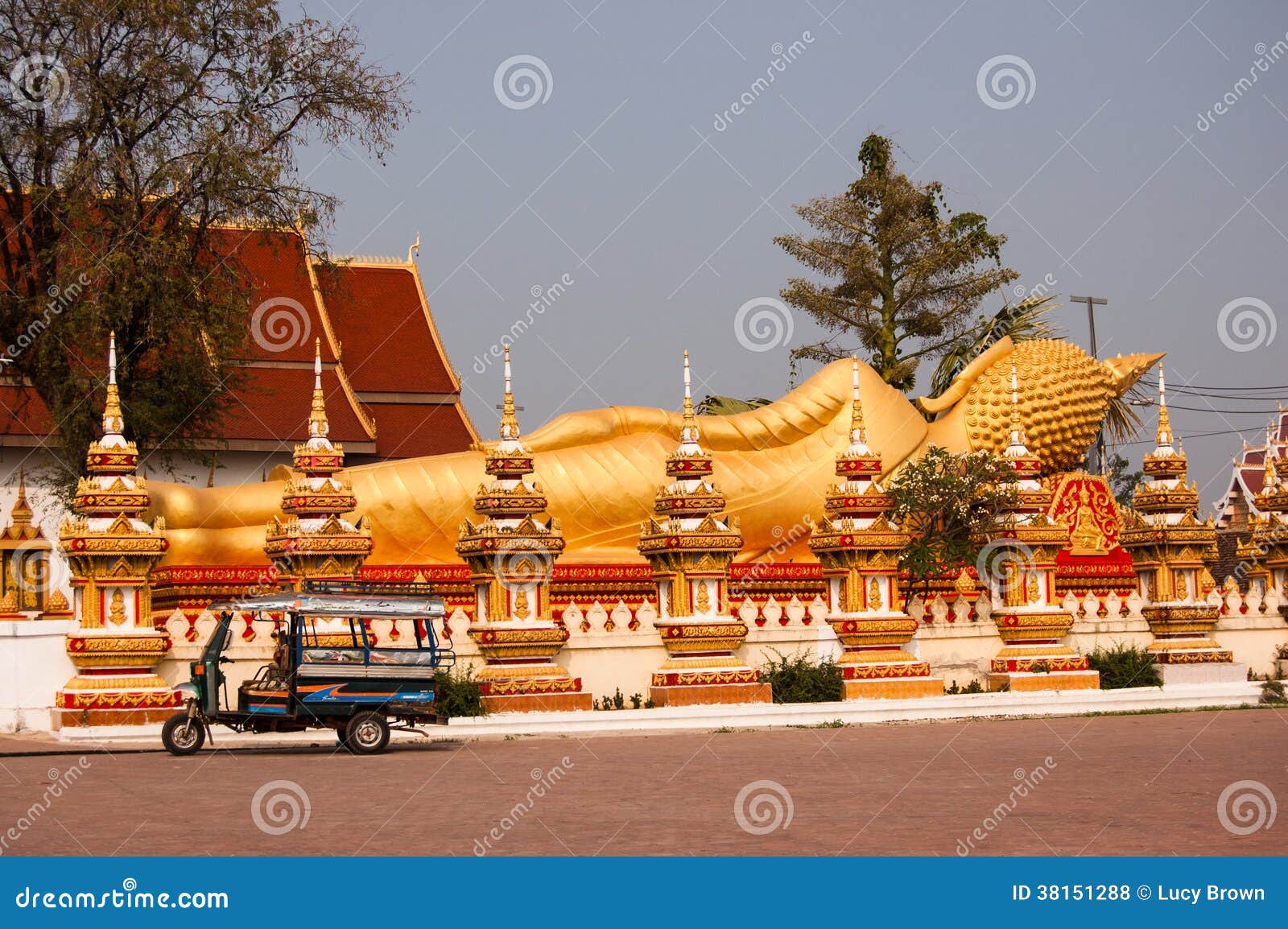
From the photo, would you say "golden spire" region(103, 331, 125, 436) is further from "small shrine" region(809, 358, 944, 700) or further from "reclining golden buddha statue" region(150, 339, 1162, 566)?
"small shrine" region(809, 358, 944, 700)

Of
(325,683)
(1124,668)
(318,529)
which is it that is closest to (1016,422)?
(1124,668)

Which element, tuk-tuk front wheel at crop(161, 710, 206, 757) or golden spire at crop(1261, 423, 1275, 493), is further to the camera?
golden spire at crop(1261, 423, 1275, 493)

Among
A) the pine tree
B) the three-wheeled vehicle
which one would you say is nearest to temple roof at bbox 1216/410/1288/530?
the pine tree

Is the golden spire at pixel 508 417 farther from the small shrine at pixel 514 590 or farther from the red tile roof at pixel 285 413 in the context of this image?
the red tile roof at pixel 285 413

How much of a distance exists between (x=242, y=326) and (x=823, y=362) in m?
13.4

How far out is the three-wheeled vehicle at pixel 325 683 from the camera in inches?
586

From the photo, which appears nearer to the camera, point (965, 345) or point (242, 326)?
point (242, 326)

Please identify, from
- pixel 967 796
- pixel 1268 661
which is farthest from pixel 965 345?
pixel 967 796

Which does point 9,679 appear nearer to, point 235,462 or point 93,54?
point 93,54

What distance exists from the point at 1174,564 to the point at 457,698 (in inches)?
395

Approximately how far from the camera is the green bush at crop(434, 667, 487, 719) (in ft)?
55.9

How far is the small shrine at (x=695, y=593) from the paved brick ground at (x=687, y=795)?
139 centimetres

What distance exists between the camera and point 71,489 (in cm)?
2242

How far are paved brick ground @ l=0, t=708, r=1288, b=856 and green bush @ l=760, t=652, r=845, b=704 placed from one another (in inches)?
77.8
